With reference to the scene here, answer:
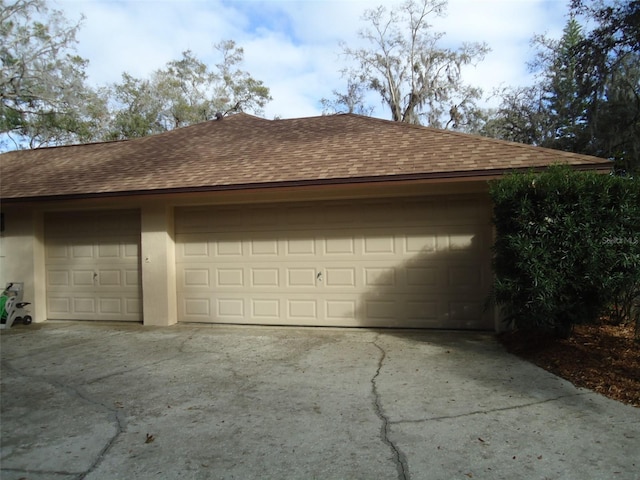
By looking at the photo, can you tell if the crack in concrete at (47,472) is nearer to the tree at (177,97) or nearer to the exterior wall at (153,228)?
the exterior wall at (153,228)

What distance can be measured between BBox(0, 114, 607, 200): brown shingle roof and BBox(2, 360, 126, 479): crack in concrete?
3.65 meters

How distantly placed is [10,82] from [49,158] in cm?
1332

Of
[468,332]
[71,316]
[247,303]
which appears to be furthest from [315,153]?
[71,316]

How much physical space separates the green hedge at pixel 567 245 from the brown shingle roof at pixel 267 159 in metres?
1.36

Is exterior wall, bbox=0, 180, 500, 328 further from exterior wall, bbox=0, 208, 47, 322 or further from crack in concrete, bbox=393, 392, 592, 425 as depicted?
crack in concrete, bbox=393, 392, 592, 425

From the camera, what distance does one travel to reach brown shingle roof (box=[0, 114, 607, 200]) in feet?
23.8

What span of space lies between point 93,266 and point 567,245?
8.70 meters

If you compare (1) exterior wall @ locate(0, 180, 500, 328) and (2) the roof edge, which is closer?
(2) the roof edge

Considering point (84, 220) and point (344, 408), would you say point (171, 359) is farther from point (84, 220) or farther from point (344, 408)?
point (84, 220)

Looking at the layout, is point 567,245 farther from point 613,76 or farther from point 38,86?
point 38,86

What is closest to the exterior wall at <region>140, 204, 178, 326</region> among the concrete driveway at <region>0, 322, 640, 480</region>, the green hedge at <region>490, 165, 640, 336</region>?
the concrete driveway at <region>0, 322, 640, 480</region>

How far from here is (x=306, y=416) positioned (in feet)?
13.5

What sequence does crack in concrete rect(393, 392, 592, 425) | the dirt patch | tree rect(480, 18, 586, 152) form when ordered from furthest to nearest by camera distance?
tree rect(480, 18, 586, 152) < the dirt patch < crack in concrete rect(393, 392, 592, 425)

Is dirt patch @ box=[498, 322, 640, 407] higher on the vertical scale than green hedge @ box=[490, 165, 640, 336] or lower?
lower
